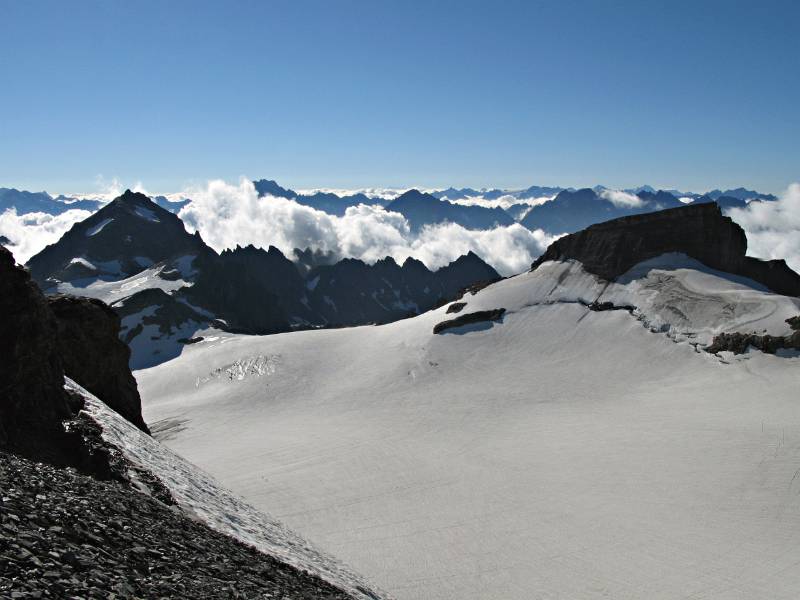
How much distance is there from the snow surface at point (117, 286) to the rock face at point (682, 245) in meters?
88.9

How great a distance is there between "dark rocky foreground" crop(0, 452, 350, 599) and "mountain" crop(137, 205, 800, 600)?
1099 centimetres

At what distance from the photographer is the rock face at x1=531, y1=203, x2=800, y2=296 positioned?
6519 cm

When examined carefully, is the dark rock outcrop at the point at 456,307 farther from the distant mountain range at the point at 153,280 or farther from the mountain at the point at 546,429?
the distant mountain range at the point at 153,280

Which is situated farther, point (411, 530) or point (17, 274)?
point (411, 530)

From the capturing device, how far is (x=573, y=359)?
5388 cm

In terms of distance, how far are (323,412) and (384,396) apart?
5634 mm

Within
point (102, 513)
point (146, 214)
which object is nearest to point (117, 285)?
point (146, 214)

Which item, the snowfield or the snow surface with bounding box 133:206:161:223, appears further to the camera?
the snow surface with bounding box 133:206:161:223

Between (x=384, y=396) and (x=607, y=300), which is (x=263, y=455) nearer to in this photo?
(x=384, y=396)

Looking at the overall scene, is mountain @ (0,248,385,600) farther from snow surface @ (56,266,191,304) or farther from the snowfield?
snow surface @ (56,266,191,304)

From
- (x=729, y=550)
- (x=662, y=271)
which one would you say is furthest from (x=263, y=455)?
(x=662, y=271)

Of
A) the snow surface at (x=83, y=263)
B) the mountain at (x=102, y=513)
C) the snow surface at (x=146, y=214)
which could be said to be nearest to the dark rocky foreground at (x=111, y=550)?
the mountain at (x=102, y=513)

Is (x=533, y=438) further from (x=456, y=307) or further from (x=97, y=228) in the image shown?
(x=97, y=228)

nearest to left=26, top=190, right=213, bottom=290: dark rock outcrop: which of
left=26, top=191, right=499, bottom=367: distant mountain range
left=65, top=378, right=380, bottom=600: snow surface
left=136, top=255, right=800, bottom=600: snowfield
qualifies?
left=26, top=191, right=499, bottom=367: distant mountain range
